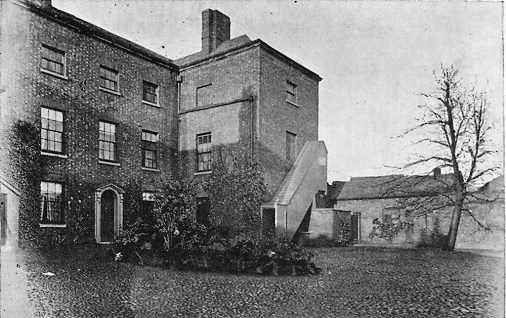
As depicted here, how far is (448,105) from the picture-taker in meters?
19.3

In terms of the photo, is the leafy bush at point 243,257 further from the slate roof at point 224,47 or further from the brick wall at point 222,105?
the slate roof at point 224,47

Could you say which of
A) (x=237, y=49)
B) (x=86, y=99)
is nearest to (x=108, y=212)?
(x=86, y=99)

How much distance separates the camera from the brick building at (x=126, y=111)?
616 inches

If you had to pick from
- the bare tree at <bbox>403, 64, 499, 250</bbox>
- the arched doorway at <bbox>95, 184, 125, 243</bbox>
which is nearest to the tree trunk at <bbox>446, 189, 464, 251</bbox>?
the bare tree at <bbox>403, 64, 499, 250</bbox>

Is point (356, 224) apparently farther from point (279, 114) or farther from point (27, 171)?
point (27, 171)

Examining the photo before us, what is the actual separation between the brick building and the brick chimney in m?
0.06

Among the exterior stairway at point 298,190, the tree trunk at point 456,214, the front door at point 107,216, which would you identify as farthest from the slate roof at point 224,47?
the tree trunk at point 456,214

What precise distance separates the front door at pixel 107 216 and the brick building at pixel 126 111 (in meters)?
0.05

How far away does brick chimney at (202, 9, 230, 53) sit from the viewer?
22.7 metres

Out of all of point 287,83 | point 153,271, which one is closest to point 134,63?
point 287,83

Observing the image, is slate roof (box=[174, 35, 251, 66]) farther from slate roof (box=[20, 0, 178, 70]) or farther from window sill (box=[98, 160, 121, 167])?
window sill (box=[98, 160, 121, 167])

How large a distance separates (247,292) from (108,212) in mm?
11156

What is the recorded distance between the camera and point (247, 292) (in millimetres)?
9109

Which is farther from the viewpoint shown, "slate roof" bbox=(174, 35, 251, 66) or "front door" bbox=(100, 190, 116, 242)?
"slate roof" bbox=(174, 35, 251, 66)
